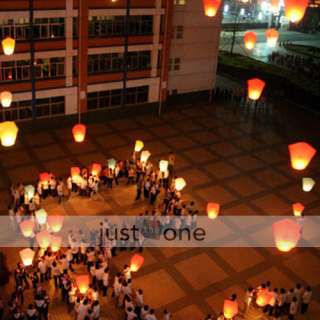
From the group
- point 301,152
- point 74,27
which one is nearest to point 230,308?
point 301,152

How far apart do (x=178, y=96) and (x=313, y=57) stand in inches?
980

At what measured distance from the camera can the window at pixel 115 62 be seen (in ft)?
96.0

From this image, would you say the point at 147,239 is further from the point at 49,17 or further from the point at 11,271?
the point at 49,17

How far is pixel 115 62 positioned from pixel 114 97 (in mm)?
2210

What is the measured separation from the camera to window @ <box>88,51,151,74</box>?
2926 cm

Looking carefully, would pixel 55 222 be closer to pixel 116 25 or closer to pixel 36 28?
pixel 36 28

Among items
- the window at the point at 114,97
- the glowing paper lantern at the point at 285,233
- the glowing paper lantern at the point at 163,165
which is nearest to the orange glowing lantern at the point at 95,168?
the glowing paper lantern at the point at 163,165

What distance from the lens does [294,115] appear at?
114 feet

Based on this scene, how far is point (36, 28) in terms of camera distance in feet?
87.0

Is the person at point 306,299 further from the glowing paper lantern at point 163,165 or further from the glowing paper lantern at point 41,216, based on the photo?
the glowing paper lantern at point 41,216

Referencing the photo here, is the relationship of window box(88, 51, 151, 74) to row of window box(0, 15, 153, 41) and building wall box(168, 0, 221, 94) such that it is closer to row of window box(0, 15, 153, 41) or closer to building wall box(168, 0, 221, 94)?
row of window box(0, 15, 153, 41)

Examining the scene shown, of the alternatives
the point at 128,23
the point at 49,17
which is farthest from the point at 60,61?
the point at 128,23

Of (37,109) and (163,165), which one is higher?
(37,109)

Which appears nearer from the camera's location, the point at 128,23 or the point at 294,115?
the point at 128,23
